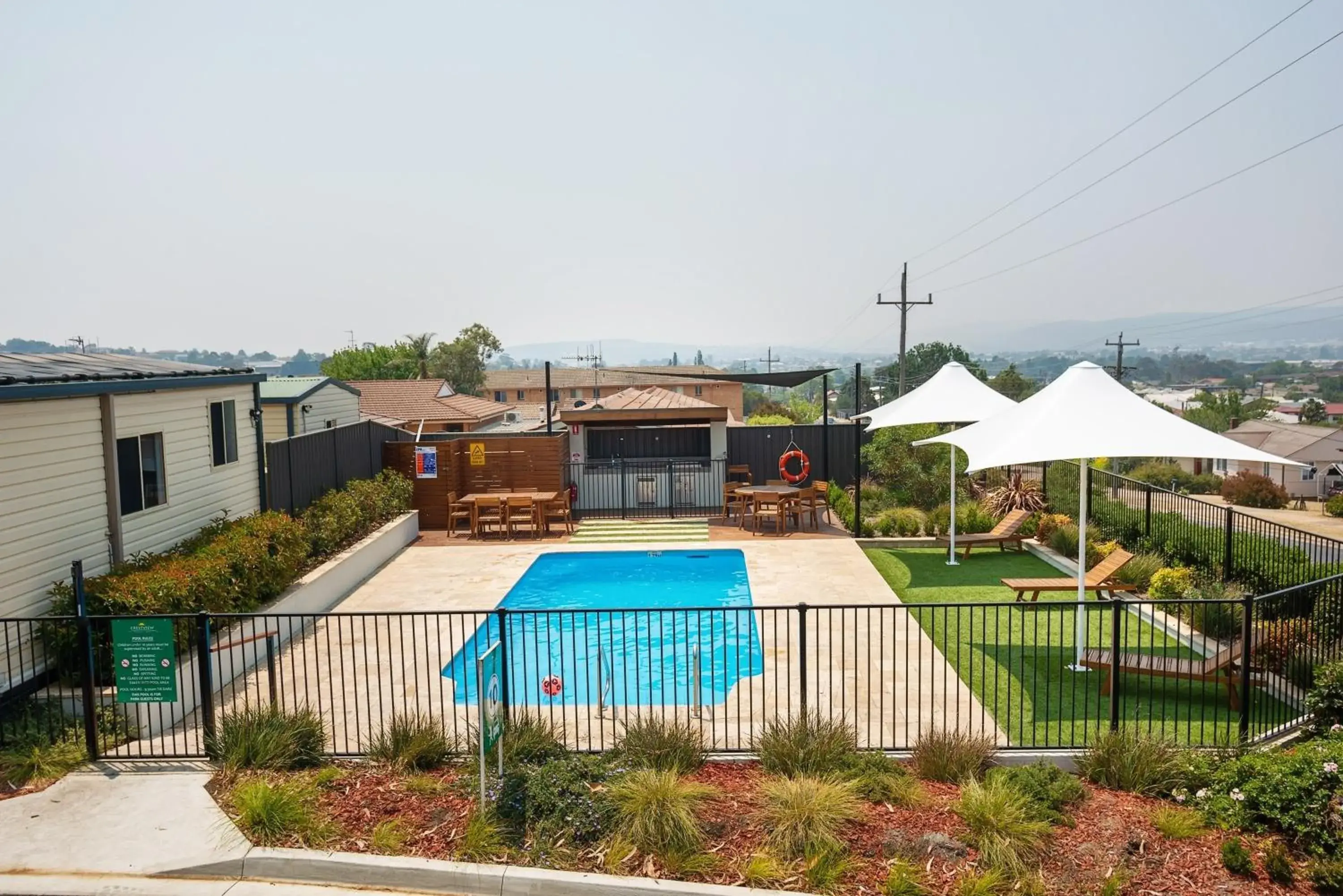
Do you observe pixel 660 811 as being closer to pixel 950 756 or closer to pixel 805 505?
pixel 950 756

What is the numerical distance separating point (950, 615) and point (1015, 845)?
6944 mm

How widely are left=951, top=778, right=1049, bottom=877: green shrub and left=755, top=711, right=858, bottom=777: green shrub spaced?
0.98m

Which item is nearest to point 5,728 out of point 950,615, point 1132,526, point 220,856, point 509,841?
point 220,856

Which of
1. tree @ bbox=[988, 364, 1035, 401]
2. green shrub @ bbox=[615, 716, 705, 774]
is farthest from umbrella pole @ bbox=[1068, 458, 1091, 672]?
tree @ bbox=[988, 364, 1035, 401]

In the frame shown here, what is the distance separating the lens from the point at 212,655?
10.5 m

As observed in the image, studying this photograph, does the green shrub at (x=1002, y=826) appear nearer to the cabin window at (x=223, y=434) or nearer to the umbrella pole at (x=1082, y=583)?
the umbrella pole at (x=1082, y=583)

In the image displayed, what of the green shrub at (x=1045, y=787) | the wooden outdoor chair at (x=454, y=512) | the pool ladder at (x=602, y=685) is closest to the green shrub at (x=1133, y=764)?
the green shrub at (x=1045, y=787)

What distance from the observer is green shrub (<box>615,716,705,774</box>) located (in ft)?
23.9

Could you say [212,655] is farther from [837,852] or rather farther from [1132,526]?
[1132,526]

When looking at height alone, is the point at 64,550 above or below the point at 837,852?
above

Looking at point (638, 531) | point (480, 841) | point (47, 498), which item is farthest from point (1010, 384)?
point (480, 841)

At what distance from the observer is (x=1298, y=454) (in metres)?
62.8

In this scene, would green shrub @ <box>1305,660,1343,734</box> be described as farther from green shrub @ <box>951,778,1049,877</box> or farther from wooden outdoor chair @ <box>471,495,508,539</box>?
wooden outdoor chair @ <box>471,495,508,539</box>

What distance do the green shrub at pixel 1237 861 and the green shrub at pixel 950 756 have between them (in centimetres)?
171
